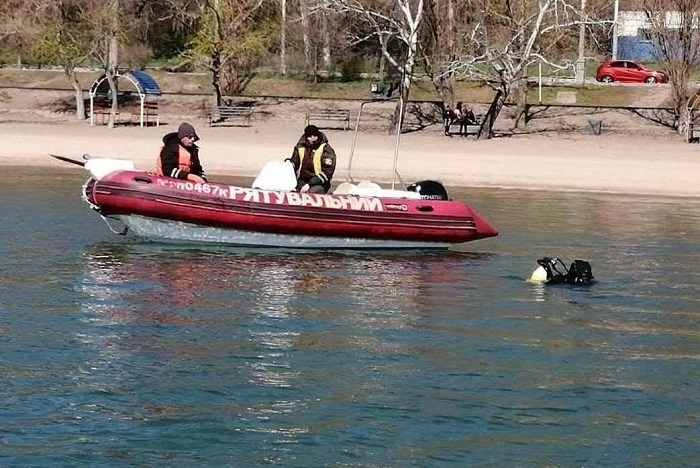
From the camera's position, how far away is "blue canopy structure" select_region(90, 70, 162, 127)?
117 ft

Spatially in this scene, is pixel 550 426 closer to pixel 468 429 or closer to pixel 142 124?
pixel 468 429

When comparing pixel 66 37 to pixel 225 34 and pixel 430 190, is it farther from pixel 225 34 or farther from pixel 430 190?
pixel 430 190

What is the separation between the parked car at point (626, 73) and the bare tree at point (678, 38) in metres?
9.80

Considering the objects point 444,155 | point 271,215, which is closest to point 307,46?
point 444,155

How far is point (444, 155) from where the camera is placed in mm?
30391

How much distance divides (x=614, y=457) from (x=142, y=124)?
28.3 meters

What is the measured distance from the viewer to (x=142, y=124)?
3616 cm

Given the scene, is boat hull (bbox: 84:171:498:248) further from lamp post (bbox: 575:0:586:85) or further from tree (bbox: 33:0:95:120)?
lamp post (bbox: 575:0:586:85)

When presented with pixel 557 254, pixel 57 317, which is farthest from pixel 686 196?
pixel 57 317

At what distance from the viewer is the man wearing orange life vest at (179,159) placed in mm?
17031

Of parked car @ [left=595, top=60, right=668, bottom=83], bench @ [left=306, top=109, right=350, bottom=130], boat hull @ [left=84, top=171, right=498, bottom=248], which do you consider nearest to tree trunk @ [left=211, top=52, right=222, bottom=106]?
bench @ [left=306, top=109, right=350, bottom=130]

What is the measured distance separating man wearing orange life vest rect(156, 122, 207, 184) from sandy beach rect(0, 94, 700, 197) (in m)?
9.73

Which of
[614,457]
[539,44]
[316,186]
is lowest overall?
[614,457]

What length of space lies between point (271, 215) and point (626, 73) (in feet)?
111
